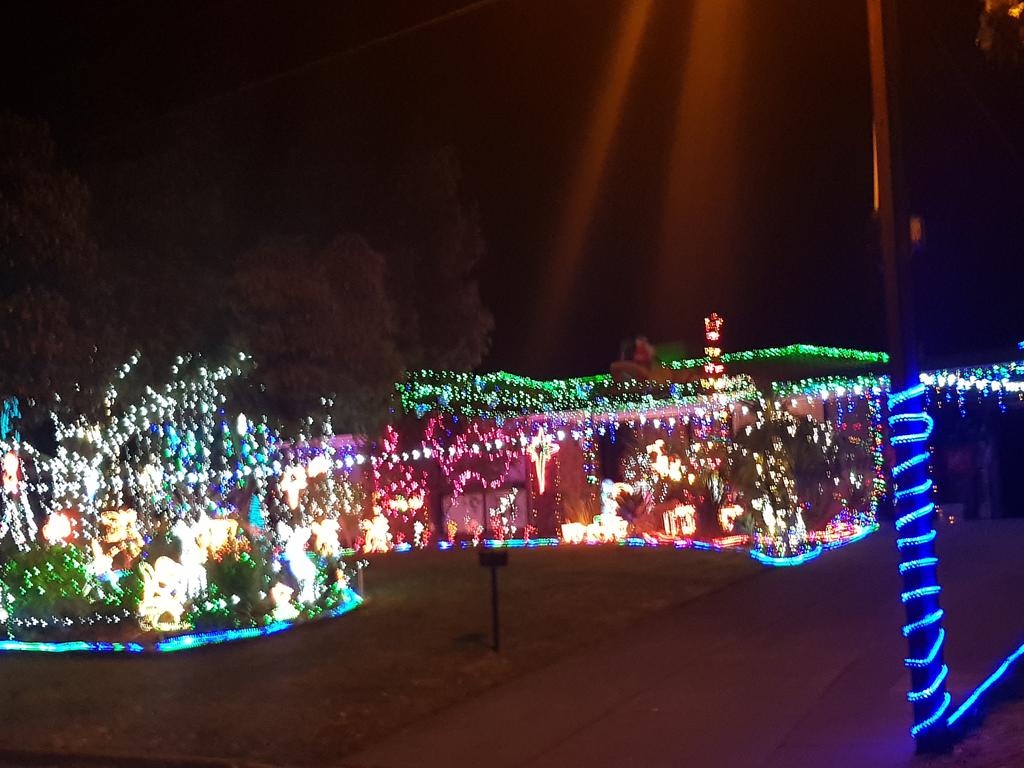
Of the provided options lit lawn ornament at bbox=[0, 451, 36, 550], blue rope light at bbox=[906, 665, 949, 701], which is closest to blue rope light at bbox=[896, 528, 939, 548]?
blue rope light at bbox=[906, 665, 949, 701]

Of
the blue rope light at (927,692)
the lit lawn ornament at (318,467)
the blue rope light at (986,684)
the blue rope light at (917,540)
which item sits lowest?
the blue rope light at (986,684)

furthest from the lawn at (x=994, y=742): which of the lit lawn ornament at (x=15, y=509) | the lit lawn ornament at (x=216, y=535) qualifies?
the lit lawn ornament at (x=15, y=509)

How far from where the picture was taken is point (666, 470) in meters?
20.9

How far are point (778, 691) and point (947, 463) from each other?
14998 mm

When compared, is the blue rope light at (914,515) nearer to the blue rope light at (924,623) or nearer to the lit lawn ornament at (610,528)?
the blue rope light at (924,623)

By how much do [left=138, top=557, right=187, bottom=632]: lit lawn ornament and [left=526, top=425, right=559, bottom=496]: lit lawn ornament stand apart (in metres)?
11.9

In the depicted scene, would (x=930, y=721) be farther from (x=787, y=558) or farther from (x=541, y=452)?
(x=541, y=452)

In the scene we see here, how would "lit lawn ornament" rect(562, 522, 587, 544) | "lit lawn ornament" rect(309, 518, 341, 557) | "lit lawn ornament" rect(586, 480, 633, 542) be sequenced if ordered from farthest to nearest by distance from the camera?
"lit lawn ornament" rect(562, 522, 587, 544) < "lit lawn ornament" rect(586, 480, 633, 542) < "lit lawn ornament" rect(309, 518, 341, 557)

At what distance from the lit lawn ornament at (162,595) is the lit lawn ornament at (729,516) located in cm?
996

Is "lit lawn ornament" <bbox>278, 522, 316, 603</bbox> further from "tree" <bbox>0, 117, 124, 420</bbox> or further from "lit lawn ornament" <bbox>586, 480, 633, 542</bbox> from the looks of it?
"lit lawn ornament" <bbox>586, 480, 633, 542</bbox>

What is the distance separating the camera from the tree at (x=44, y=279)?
10.9m

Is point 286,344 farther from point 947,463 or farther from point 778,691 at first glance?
point 947,463

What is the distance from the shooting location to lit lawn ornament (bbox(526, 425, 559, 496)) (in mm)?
23891

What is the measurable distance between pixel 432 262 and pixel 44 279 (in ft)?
16.5
